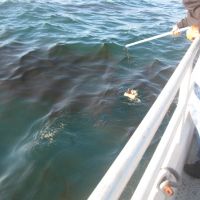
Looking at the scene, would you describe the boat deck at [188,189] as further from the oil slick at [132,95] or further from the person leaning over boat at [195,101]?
the oil slick at [132,95]

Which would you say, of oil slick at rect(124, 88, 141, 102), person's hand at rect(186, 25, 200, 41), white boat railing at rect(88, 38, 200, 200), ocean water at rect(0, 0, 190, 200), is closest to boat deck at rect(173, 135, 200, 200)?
white boat railing at rect(88, 38, 200, 200)

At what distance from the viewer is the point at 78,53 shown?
8.07 m

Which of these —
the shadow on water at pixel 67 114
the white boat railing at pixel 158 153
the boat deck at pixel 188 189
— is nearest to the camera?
the white boat railing at pixel 158 153

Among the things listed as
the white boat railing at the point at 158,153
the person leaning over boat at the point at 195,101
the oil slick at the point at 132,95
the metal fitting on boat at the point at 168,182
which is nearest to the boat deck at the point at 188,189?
the person leaning over boat at the point at 195,101

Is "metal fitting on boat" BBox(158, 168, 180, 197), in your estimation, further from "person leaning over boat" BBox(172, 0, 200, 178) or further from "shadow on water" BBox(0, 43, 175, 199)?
"shadow on water" BBox(0, 43, 175, 199)

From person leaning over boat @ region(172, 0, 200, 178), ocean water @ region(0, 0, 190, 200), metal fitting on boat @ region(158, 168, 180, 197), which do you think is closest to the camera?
metal fitting on boat @ region(158, 168, 180, 197)

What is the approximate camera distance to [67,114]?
539cm

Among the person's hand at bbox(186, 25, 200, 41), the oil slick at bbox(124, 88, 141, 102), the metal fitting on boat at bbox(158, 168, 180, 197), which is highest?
the person's hand at bbox(186, 25, 200, 41)

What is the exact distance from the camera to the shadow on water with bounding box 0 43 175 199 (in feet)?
13.5

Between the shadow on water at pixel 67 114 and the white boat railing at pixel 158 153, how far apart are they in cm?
159

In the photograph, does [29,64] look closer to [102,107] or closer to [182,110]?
[102,107]

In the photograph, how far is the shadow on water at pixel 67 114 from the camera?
13.5ft

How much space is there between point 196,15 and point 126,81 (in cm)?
384

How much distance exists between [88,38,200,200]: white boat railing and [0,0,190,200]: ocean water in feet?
5.27
